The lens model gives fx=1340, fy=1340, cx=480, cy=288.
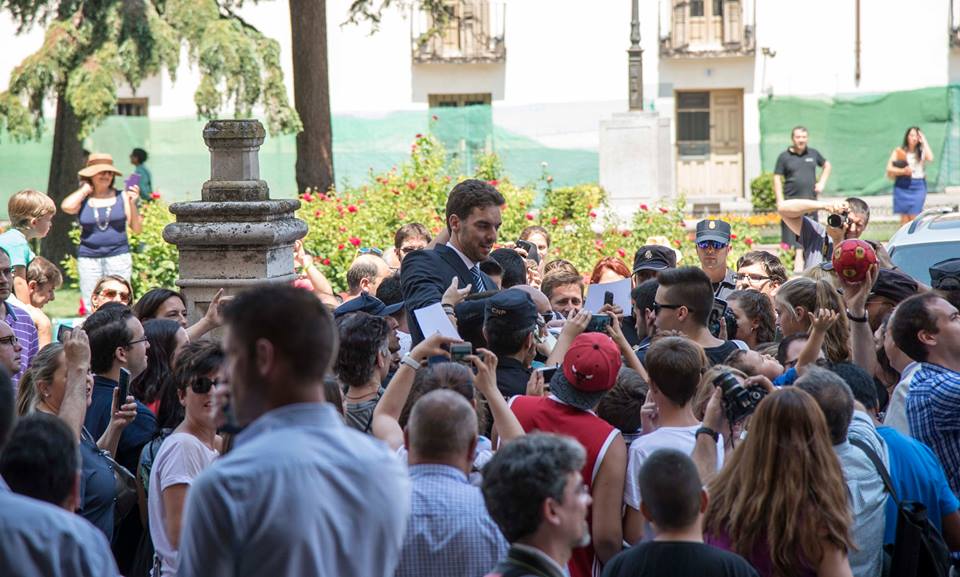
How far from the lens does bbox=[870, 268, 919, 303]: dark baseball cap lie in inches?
285

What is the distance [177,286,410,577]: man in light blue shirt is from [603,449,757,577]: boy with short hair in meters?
1.02

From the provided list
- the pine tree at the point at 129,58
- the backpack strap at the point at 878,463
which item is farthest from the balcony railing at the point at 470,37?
the backpack strap at the point at 878,463

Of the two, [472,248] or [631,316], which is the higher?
[472,248]

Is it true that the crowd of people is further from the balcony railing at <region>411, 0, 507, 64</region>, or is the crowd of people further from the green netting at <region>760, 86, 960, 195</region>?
the balcony railing at <region>411, 0, 507, 64</region>

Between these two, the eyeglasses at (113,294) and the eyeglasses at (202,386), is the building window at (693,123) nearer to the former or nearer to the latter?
the eyeglasses at (113,294)

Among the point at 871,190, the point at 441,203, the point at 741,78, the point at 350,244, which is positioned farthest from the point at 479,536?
the point at 741,78

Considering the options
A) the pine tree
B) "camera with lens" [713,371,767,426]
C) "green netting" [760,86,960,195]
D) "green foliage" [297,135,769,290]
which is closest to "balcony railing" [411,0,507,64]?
"green netting" [760,86,960,195]

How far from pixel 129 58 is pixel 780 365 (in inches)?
625

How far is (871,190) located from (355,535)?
93.4ft

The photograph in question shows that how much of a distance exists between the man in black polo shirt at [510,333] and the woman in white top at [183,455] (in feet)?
3.91

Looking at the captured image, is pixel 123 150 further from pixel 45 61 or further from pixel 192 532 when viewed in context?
pixel 192 532

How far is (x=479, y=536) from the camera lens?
3939 mm

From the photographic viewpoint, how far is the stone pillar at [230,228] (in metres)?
7.81

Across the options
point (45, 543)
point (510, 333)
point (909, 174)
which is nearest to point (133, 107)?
point (909, 174)
